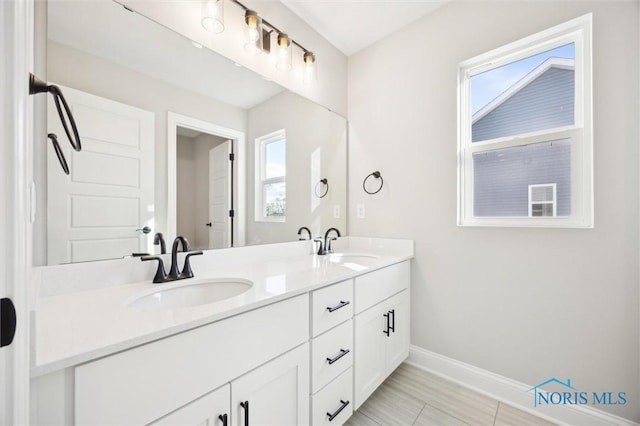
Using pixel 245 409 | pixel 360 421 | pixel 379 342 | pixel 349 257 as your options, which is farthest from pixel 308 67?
pixel 360 421

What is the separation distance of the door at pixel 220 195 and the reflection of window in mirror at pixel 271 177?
201 mm

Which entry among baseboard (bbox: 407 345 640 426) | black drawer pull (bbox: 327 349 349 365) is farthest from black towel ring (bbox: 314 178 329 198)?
baseboard (bbox: 407 345 640 426)

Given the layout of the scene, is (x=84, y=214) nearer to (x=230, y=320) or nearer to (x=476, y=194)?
(x=230, y=320)

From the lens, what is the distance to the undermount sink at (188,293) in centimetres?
105

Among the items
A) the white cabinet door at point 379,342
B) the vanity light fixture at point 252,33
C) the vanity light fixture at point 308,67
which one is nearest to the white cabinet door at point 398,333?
the white cabinet door at point 379,342

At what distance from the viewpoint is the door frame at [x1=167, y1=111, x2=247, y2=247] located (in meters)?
1.29

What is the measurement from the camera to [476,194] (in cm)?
178

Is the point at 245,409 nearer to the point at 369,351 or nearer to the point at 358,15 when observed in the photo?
the point at 369,351

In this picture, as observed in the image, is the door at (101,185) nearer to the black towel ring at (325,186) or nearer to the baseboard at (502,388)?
the black towel ring at (325,186)

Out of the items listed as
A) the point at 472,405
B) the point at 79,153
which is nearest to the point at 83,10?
the point at 79,153

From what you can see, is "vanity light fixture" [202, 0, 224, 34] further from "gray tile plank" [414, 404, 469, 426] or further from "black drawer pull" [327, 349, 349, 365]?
"gray tile plank" [414, 404, 469, 426]

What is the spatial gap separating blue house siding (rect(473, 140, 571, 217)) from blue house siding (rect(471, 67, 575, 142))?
12cm

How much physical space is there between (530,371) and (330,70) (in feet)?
8.18

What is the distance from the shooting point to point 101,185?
1.09 meters
